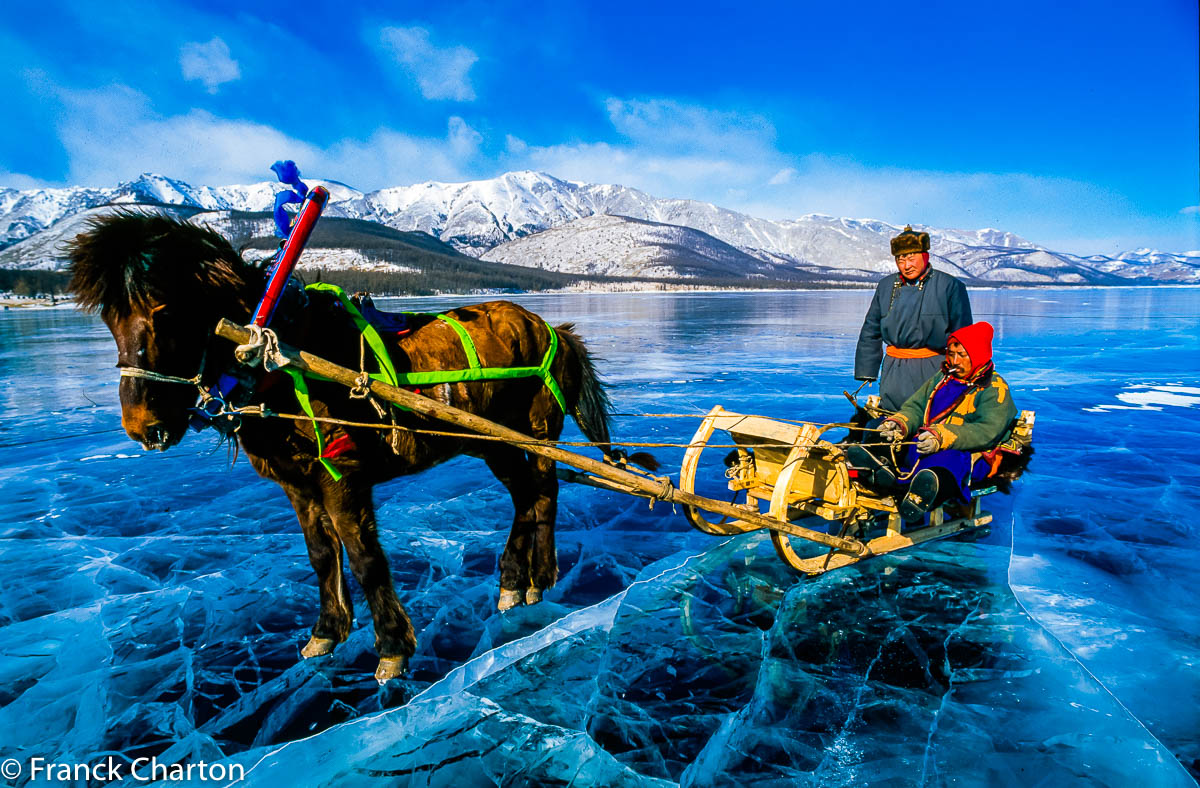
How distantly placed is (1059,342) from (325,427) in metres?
27.5

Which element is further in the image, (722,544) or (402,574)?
(722,544)

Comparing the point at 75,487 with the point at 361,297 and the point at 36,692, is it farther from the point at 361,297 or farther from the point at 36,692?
the point at 361,297

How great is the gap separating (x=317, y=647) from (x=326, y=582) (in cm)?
42

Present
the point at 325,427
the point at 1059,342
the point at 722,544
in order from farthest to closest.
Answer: the point at 1059,342 → the point at 722,544 → the point at 325,427

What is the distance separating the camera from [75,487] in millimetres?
7512

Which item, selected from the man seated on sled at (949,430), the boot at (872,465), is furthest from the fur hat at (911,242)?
the boot at (872,465)

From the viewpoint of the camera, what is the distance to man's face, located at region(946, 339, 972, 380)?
4.75 m

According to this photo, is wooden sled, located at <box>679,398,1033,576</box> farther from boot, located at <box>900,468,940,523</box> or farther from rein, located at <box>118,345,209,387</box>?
rein, located at <box>118,345,209,387</box>

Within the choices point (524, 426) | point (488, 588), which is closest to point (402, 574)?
point (488, 588)

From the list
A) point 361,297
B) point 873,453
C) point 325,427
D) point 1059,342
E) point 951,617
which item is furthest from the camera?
point 1059,342

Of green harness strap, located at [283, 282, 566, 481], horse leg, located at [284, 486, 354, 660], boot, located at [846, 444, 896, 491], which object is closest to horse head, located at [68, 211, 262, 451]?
green harness strap, located at [283, 282, 566, 481]

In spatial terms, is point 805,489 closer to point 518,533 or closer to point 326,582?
point 518,533

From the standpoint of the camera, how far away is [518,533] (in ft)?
15.9

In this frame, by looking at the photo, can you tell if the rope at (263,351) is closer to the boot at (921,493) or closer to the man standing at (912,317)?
the boot at (921,493)
